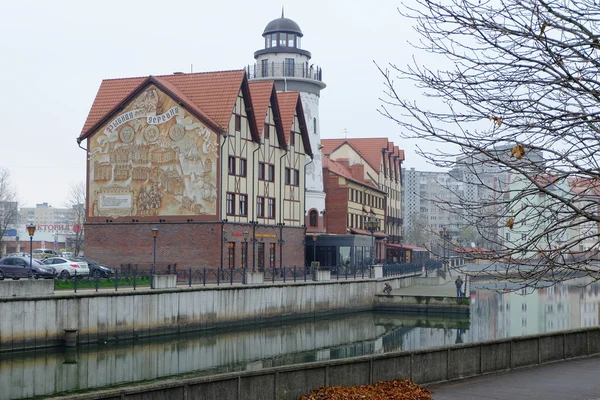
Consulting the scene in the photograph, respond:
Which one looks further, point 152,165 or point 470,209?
point 152,165

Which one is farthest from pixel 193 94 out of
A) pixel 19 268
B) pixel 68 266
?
pixel 19 268

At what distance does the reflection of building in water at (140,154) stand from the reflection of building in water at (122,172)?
2.40 feet

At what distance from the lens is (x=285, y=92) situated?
64.8m

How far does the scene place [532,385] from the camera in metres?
17.5

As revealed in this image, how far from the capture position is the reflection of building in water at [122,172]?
5538 cm

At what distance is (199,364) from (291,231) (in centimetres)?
2750

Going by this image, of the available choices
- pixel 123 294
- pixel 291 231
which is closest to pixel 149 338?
pixel 123 294

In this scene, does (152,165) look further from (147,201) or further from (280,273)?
(280,273)

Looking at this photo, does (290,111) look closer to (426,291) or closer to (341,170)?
(426,291)

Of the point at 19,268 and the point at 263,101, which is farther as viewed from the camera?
the point at 263,101

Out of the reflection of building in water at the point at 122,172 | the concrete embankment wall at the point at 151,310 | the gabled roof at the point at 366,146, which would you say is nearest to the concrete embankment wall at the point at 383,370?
the concrete embankment wall at the point at 151,310

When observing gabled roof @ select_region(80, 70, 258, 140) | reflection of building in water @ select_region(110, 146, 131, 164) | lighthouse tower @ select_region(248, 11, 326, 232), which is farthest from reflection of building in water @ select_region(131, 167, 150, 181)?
lighthouse tower @ select_region(248, 11, 326, 232)

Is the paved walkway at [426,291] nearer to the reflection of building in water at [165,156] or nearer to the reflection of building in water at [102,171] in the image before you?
the reflection of building in water at [165,156]

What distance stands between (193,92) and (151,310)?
1933 cm
